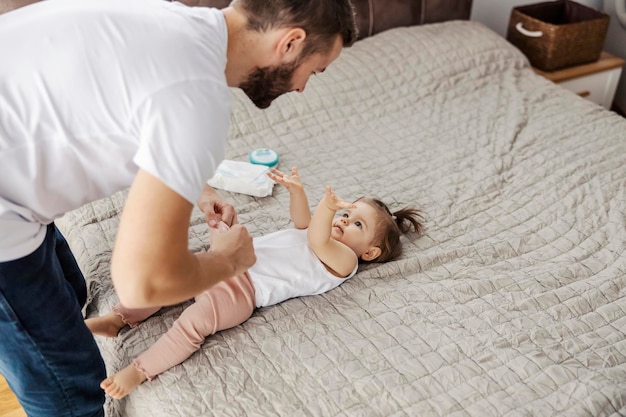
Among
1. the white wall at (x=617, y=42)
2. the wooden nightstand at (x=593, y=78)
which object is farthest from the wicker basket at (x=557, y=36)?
the white wall at (x=617, y=42)

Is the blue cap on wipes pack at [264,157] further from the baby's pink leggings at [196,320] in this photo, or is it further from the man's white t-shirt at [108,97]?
the man's white t-shirt at [108,97]

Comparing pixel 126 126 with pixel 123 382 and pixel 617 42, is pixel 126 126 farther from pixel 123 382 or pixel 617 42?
pixel 617 42

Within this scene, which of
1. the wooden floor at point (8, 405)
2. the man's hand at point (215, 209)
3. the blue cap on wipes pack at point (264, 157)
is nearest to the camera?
the man's hand at point (215, 209)

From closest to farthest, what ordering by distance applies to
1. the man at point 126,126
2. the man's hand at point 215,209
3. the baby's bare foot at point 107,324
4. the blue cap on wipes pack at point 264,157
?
the man at point 126,126 < the baby's bare foot at point 107,324 < the man's hand at point 215,209 < the blue cap on wipes pack at point 264,157

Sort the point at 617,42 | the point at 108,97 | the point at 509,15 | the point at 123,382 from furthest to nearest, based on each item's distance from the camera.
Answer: the point at 617,42 < the point at 509,15 < the point at 123,382 < the point at 108,97

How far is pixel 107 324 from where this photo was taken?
4.53 feet

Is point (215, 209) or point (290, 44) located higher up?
point (290, 44)

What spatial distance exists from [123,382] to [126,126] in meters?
0.58

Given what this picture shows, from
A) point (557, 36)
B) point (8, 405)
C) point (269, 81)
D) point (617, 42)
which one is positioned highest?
point (269, 81)

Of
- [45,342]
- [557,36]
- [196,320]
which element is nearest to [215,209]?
[196,320]

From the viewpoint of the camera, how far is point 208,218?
4.86 ft

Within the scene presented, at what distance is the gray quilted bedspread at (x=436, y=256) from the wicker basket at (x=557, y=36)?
0.72 feet

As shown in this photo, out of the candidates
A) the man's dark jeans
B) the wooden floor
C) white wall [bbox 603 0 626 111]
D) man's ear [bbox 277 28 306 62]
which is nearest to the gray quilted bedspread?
the man's dark jeans

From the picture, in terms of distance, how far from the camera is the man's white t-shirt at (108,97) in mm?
882
